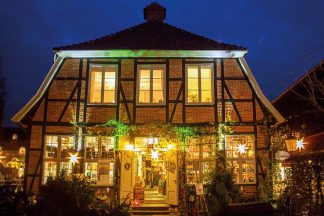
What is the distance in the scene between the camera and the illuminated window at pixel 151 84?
14414 mm

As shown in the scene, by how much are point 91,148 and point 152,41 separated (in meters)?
4.89

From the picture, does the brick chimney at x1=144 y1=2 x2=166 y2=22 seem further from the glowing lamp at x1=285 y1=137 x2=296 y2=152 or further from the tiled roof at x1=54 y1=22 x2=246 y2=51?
the glowing lamp at x1=285 y1=137 x2=296 y2=152

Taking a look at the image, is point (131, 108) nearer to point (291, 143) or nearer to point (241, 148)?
point (241, 148)

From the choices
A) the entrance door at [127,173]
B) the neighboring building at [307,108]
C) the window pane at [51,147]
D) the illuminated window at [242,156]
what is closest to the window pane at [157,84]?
the entrance door at [127,173]

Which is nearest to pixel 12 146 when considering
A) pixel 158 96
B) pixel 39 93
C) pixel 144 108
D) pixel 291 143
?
pixel 39 93

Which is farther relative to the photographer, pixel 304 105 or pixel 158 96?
pixel 304 105

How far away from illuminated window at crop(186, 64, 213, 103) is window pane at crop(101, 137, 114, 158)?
134 inches

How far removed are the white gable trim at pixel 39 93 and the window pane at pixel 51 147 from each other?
130cm

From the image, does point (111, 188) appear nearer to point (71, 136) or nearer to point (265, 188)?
point (71, 136)

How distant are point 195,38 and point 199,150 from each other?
15.3ft

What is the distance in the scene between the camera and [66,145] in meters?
14.1

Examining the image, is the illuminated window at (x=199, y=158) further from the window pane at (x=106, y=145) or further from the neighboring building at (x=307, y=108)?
the neighboring building at (x=307, y=108)

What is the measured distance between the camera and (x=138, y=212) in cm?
1324


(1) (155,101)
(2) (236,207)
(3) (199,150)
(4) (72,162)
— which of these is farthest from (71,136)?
(2) (236,207)
